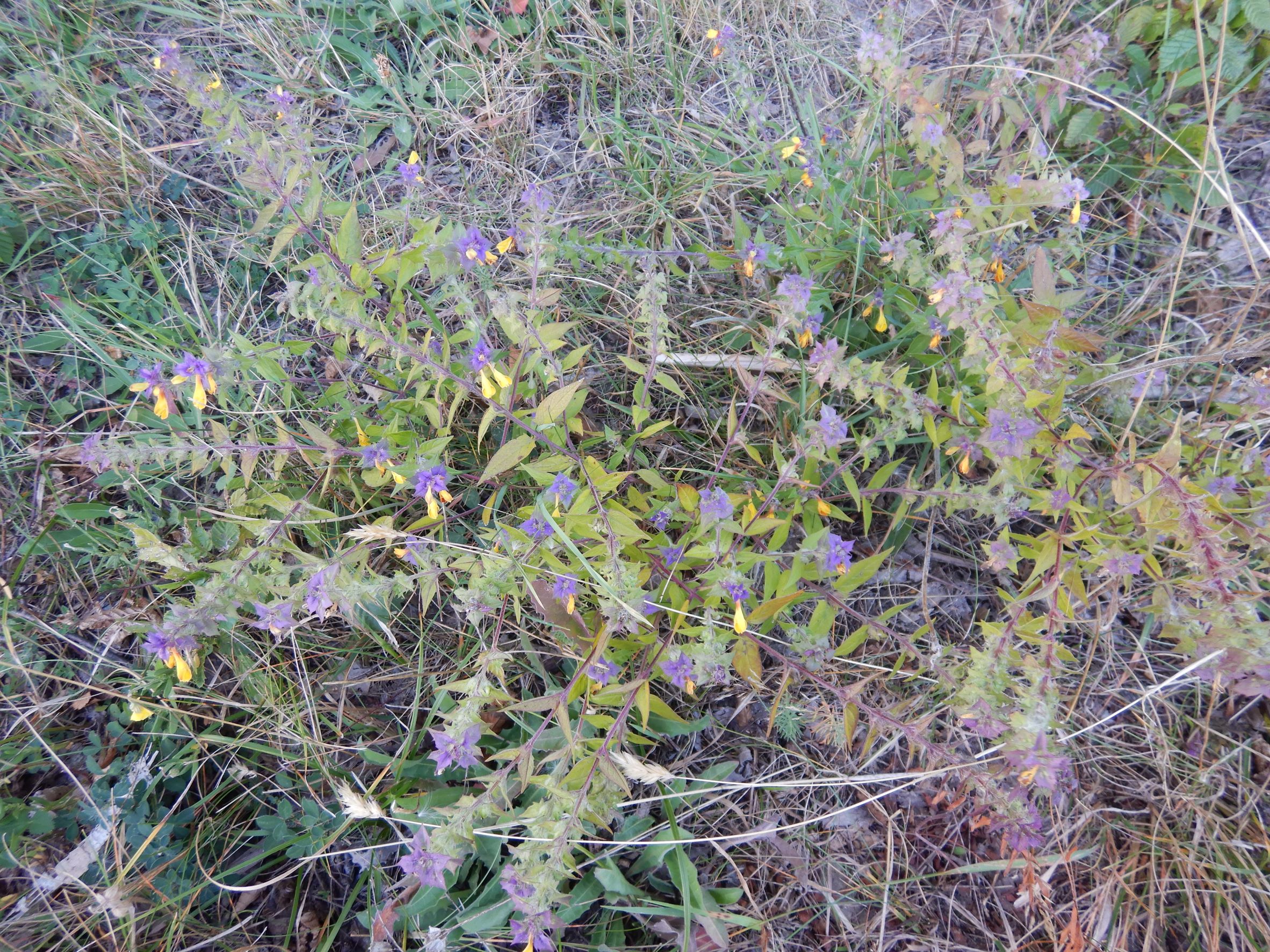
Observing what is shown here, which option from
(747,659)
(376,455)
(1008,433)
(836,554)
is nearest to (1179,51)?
(1008,433)

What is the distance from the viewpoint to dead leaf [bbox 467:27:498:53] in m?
3.72

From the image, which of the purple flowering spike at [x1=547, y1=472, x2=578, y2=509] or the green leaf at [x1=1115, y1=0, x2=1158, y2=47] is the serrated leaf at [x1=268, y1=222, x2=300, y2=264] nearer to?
the purple flowering spike at [x1=547, y1=472, x2=578, y2=509]

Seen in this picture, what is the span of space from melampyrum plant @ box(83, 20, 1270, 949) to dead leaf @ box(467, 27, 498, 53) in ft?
4.05

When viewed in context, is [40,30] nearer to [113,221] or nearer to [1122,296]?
[113,221]

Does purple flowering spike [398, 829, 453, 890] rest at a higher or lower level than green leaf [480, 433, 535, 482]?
lower

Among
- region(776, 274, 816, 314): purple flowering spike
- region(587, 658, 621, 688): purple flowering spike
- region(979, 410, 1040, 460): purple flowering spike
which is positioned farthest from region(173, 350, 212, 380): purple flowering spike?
region(979, 410, 1040, 460): purple flowering spike

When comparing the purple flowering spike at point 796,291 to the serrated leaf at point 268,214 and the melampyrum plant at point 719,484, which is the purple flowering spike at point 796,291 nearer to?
the melampyrum plant at point 719,484

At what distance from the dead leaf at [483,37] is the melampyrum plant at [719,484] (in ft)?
4.05

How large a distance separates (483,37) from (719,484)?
267 cm

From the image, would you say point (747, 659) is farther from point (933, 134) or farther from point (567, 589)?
point (933, 134)

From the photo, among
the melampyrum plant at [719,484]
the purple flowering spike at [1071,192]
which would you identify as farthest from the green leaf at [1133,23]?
the purple flowering spike at [1071,192]

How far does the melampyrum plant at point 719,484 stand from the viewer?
2.15m

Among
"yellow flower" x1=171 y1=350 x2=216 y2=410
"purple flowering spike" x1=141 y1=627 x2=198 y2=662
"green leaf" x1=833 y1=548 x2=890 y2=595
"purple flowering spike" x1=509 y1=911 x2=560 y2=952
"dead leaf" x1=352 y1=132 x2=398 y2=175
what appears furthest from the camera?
"dead leaf" x1=352 y1=132 x2=398 y2=175

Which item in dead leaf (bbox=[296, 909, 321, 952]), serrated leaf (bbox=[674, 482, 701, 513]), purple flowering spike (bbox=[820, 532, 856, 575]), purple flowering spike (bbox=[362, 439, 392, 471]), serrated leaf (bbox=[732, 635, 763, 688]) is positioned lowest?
dead leaf (bbox=[296, 909, 321, 952])
